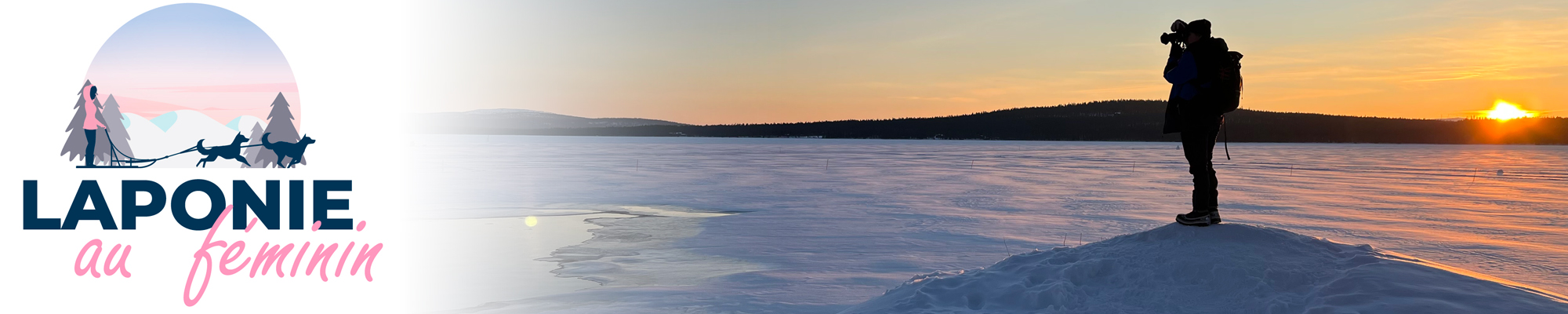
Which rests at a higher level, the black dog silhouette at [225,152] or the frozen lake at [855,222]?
the black dog silhouette at [225,152]

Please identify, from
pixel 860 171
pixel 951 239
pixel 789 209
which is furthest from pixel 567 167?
pixel 951 239

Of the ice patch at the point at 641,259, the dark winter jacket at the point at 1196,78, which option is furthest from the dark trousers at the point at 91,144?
the dark winter jacket at the point at 1196,78

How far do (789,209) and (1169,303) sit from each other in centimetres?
984

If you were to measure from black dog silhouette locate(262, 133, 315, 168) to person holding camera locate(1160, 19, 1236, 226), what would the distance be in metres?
8.44

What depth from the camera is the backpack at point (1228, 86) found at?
6039 mm

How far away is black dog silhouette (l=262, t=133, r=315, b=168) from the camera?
9126 mm

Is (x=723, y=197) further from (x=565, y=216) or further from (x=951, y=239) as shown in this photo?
(x=951, y=239)

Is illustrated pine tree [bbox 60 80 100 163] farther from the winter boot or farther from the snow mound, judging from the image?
the winter boot

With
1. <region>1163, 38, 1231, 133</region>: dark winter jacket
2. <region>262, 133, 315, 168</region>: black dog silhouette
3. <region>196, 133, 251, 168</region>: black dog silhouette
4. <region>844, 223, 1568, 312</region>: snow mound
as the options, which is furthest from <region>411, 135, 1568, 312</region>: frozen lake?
<region>1163, 38, 1231, 133</region>: dark winter jacket

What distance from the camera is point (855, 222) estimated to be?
12609 millimetres

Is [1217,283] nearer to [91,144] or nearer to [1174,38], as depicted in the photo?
[1174,38]

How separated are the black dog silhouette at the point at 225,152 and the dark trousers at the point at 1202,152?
8.80m

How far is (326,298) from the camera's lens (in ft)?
24.9

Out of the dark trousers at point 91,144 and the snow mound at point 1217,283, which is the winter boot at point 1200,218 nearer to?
the snow mound at point 1217,283
